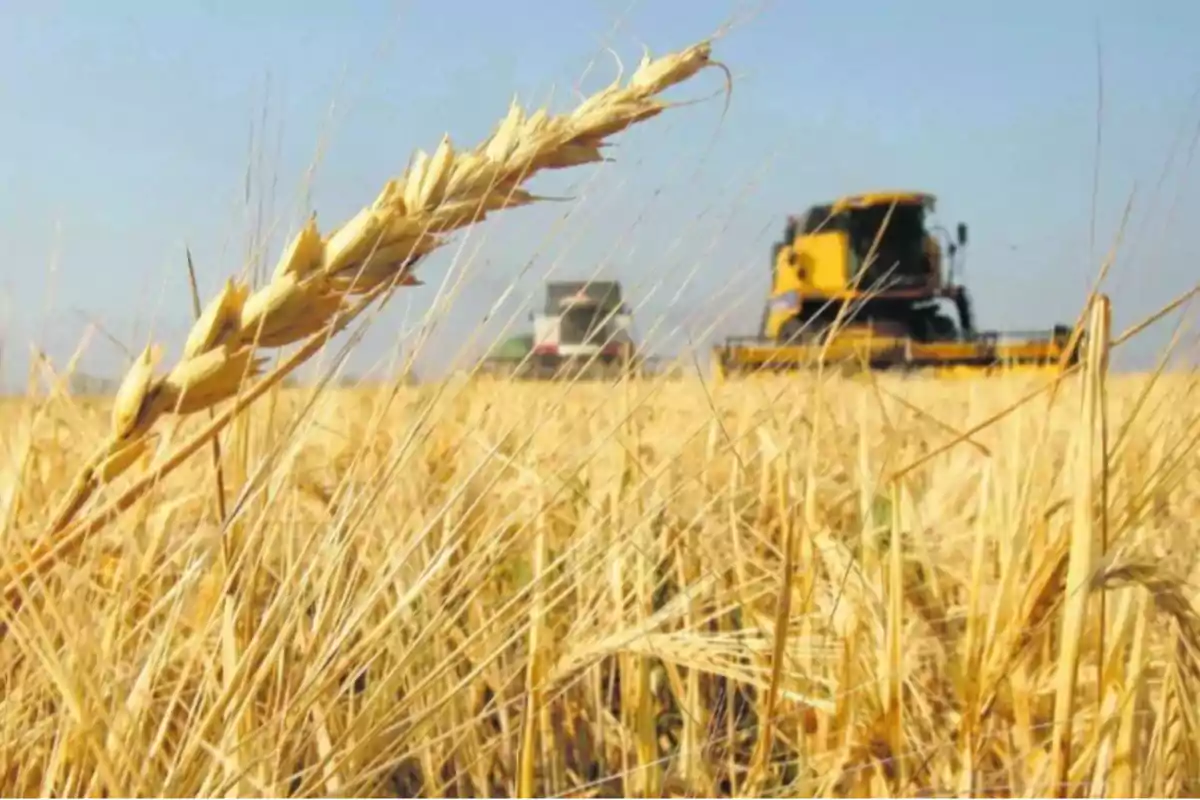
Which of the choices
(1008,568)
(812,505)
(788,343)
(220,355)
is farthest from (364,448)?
(812,505)

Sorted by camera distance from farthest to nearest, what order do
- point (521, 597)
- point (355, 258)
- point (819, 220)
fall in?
point (819, 220), point (521, 597), point (355, 258)

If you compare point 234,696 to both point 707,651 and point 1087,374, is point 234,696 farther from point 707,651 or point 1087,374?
point 1087,374

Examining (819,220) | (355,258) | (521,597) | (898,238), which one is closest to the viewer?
(355,258)

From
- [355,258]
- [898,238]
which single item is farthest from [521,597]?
[898,238]

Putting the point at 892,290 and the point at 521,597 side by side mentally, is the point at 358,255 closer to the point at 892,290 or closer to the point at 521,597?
the point at 521,597

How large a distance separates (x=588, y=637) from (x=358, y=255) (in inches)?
21.1

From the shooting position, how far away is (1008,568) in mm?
750

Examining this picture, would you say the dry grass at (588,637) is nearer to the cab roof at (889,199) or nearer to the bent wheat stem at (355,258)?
the bent wheat stem at (355,258)

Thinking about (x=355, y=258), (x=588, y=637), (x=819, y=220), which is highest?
(x=819, y=220)

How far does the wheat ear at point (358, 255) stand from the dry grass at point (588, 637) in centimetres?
7

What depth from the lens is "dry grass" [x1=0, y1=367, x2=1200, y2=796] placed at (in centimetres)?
53

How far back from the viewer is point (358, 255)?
18.1 inches

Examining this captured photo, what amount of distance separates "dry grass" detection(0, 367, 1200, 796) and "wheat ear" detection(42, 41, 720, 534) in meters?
0.07

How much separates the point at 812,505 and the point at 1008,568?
9.7 inches
